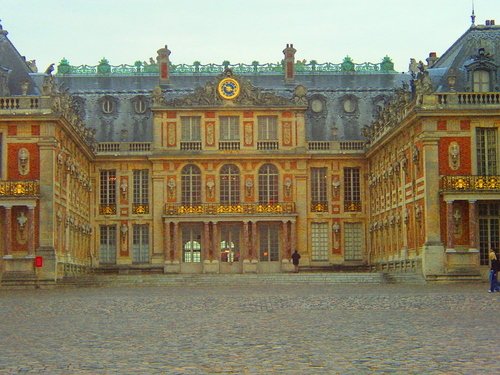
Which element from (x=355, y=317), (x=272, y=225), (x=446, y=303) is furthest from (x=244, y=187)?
(x=355, y=317)

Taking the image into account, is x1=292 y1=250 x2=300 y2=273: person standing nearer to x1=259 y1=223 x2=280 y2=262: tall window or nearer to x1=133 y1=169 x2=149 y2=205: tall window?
x1=259 y1=223 x2=280 y2=262: tall window

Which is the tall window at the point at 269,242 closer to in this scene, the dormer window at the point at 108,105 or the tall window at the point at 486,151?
the dormer window at the point at 108,105

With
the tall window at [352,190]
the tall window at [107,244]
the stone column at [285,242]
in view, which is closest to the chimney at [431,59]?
the tall window at [352,190]

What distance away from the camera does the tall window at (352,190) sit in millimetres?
56688

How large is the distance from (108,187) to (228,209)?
7.24m

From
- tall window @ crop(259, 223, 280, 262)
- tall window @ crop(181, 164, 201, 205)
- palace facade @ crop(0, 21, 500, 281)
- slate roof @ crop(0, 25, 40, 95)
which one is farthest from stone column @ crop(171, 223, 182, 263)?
slate roof @ crop(0, 25, 40, 95)

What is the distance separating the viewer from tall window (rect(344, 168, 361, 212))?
56.7m

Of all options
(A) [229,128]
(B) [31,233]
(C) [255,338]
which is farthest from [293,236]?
(C) [255,338]

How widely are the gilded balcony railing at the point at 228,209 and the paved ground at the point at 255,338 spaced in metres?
32.4

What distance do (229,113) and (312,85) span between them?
22.4 feet

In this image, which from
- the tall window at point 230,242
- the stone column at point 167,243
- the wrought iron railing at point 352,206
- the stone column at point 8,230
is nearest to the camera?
the stone column at point 8,230

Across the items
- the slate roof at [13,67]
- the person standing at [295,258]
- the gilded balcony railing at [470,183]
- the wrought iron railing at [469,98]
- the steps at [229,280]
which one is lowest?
the steps at [229,280]

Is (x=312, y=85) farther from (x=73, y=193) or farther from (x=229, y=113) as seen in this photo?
(x=73, y=193)

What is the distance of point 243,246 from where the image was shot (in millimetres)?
55531
